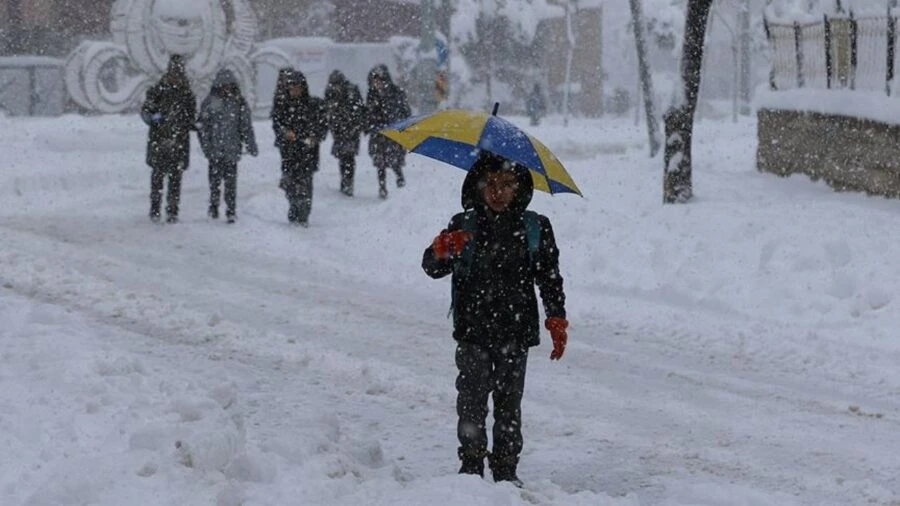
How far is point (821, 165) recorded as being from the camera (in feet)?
→ 50.1

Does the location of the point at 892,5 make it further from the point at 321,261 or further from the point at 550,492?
the point at 550,492

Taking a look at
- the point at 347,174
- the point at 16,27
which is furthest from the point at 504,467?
the point at 16,27

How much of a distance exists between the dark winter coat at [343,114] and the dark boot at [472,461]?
41.3 feet

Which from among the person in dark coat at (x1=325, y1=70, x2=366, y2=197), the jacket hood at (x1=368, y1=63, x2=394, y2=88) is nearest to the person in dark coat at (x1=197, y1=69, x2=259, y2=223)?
the person in dark coat at (x1=325, y1=70, x2=366, y2=197)

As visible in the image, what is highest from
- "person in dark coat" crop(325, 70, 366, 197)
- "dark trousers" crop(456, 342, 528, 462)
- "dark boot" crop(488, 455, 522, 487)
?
"person in dark coat" crop(325, 70, 366, 197)

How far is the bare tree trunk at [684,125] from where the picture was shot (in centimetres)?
1458

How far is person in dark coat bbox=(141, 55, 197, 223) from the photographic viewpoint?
15000 mm

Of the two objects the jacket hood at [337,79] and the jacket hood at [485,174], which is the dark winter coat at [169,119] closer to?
the jacket hood at [337,79]

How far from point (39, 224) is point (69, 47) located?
2763cm

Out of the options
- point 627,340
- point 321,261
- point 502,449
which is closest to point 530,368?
point 627,340

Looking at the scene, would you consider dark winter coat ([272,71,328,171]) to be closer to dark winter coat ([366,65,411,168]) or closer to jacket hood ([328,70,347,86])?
jacket hood ([328,70,347,86])

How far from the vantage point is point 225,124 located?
15086mm

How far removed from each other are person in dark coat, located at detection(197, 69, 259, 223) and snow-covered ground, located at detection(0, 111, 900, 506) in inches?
29.0

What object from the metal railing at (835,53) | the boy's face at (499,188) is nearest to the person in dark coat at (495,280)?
the boy's face at (499,188)
